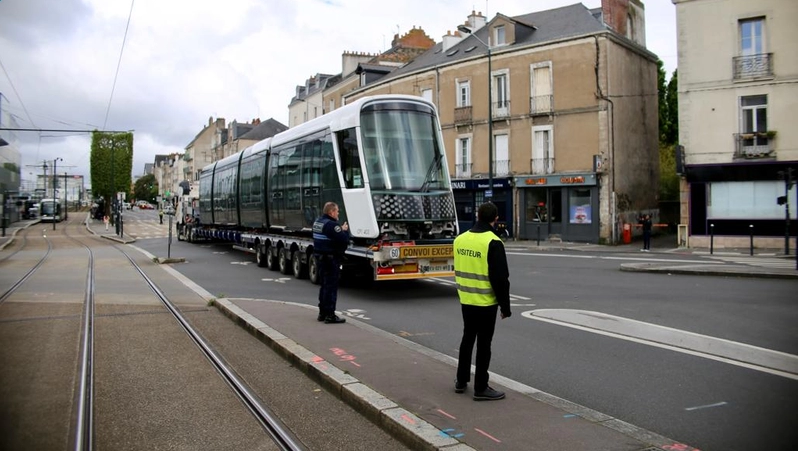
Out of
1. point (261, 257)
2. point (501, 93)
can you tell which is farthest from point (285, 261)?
point (501, 93)

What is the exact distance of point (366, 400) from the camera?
16.1ft

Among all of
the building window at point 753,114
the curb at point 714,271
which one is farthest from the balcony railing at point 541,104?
the curb at point 714,271

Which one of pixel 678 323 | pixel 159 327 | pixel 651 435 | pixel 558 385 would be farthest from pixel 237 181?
pixel 651 435

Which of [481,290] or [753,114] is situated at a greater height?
[753,114]

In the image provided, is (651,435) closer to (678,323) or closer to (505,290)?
(505,290)

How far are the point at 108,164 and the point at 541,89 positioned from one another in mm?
60359

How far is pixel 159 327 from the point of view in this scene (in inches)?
341

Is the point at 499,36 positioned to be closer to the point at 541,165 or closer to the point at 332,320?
the point at 541,165

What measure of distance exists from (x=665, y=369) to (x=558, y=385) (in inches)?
53.8

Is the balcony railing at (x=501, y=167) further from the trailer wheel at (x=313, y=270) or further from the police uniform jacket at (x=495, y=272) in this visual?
the police uniform jacket at (x=495, y=272)

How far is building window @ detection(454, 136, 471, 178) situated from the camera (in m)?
34.0

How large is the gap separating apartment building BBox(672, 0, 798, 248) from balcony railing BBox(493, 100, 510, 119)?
9.25 metres

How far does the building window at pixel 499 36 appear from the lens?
106 feet

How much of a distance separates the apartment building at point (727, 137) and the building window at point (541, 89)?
6.91m
